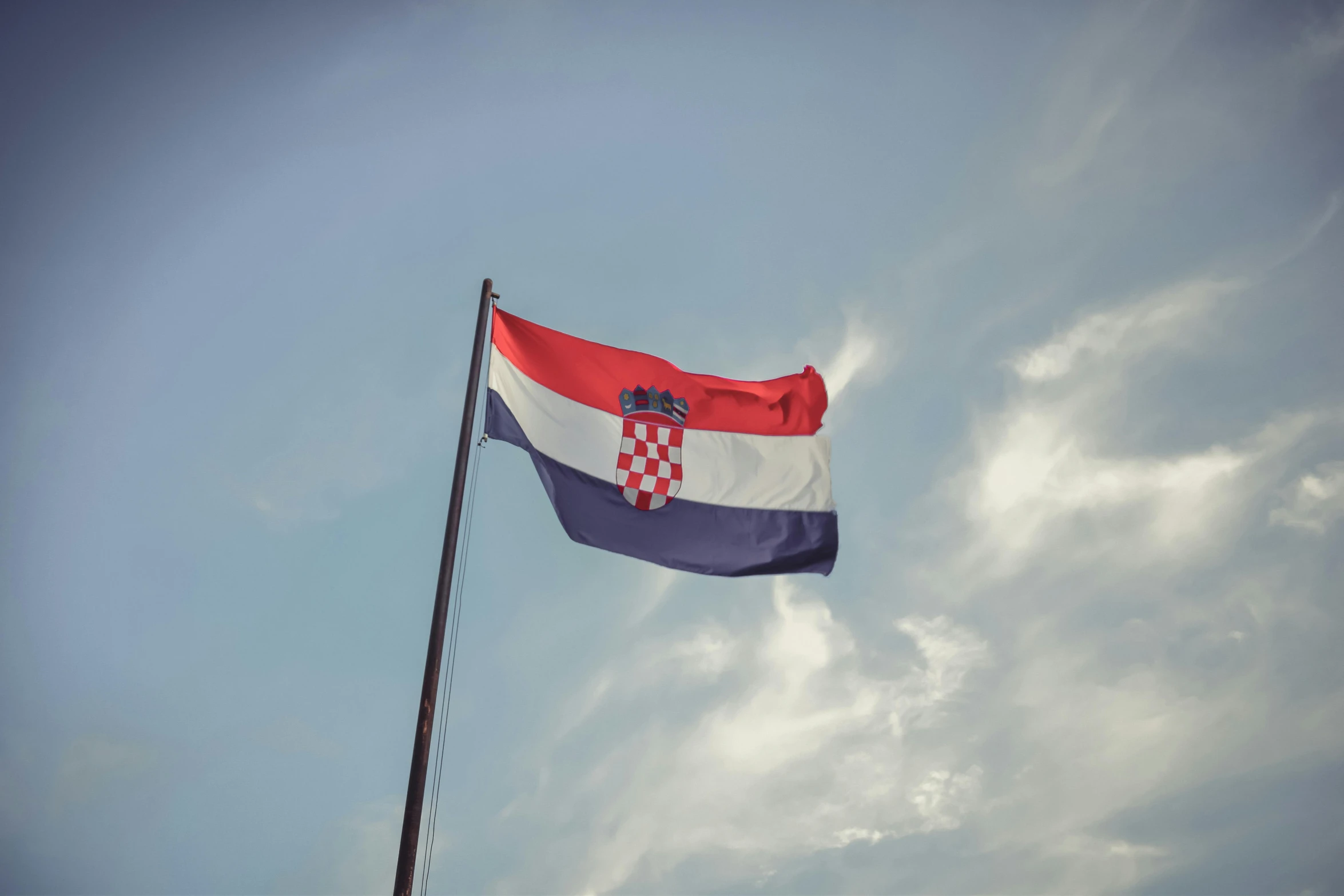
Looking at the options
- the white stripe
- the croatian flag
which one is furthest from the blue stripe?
the white stripe

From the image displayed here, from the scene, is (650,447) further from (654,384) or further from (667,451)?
(654,384)

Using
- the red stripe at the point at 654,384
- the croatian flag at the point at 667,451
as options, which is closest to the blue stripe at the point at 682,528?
the croatian flag at the point at 667,451

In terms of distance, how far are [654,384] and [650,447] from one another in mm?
1113

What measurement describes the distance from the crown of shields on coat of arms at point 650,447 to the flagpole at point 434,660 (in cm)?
324

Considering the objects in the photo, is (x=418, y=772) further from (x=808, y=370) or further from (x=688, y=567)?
(x=808, y=370)

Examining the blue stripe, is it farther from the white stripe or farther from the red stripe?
the red stripe

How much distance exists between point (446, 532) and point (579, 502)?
10.2 ft

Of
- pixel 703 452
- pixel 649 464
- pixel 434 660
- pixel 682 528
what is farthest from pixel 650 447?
pixel 434 660

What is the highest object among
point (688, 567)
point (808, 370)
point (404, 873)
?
point (808, 370)

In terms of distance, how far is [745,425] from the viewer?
12789 millimetres

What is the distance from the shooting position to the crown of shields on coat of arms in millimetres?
11141

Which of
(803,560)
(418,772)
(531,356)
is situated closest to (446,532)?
(418,772)

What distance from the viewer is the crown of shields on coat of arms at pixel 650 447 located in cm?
1114

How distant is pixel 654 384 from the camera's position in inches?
474
